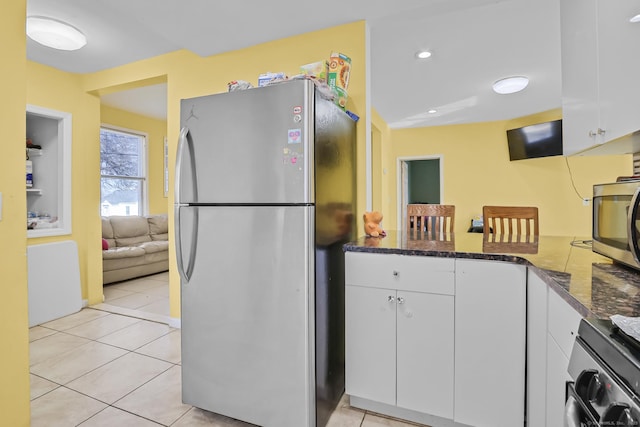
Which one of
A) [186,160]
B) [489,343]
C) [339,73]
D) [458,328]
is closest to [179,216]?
[186,160]

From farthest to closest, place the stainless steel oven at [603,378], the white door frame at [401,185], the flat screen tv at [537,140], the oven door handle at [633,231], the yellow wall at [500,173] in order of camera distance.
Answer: the white door frame at [401,185]
the yellow wall at [500,173]
the flat screen tv at [537,140]
the oven door handle at [633,231]
the stainless steel oven at [603,378]

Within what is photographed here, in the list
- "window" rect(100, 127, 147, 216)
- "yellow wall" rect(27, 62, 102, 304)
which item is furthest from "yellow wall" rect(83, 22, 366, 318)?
"window" rect(100, 127, 147, 216)

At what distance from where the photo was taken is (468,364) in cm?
150

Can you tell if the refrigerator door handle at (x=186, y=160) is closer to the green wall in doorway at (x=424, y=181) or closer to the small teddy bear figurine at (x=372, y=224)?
the small teddy bear figurine at (x=372, y=224)

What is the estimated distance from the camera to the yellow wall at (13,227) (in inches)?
54.5

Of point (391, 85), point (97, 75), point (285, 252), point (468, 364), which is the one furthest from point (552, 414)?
point (97, 75)

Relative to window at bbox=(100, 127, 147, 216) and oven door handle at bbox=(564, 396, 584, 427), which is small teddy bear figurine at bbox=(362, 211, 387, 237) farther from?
window at bbox=(100, 127, 147, 216)

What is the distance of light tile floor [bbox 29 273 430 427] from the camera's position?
171cm

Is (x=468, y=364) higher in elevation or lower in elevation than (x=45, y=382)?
higher

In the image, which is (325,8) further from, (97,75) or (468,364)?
(97,75)

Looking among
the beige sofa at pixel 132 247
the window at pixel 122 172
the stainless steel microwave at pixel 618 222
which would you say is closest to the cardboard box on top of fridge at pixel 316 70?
the stainless steel microwave at pixel 618 222

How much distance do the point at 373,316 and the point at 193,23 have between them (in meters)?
2.29

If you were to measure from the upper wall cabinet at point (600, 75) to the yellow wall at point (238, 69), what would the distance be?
1.16 meters

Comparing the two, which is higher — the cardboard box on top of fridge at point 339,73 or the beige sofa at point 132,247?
the cardboard box on top of fridge at point 339,73
